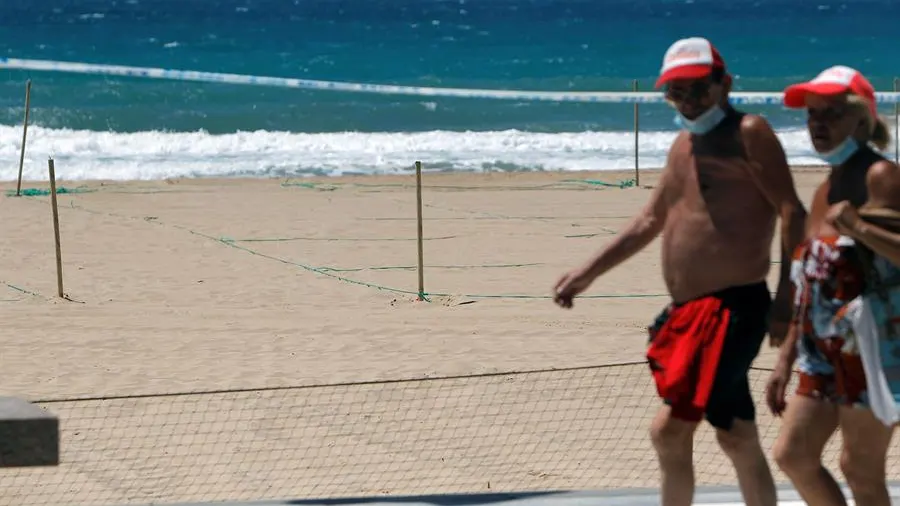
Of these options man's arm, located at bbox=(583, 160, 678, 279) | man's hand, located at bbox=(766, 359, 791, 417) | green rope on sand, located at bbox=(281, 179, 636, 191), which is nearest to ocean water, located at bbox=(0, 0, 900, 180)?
green rope on sand, located at bbox=(281, 179, 636, 191)

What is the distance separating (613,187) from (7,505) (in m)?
11.6

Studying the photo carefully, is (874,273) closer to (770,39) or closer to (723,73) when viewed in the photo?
(723,73)

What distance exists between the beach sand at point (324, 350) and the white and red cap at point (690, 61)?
5.02 feet

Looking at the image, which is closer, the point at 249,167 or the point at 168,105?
the point at 249,167

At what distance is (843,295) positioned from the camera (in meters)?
3.67

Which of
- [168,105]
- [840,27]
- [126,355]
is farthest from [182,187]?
[840,27]

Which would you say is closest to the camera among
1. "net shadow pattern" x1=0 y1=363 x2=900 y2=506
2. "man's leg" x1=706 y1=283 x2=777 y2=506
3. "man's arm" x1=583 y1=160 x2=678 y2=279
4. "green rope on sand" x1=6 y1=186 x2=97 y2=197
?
"man's leg" x1=706 y1=283 x2=777 y2=506

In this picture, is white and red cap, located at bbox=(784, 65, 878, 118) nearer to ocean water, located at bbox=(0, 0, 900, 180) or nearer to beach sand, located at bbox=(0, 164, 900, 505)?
beach sand, located at bbox=(0, 164, 900, 505)

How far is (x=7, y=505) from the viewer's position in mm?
5602

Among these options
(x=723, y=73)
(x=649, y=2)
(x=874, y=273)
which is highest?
(x=649, y=2)

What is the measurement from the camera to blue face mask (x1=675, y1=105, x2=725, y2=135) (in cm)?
404

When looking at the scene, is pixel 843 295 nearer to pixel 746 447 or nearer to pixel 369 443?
pixel 746 447

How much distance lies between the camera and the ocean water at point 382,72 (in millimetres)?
22859

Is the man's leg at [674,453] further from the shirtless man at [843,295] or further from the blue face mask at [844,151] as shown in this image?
the blue face mask at [844,151]
